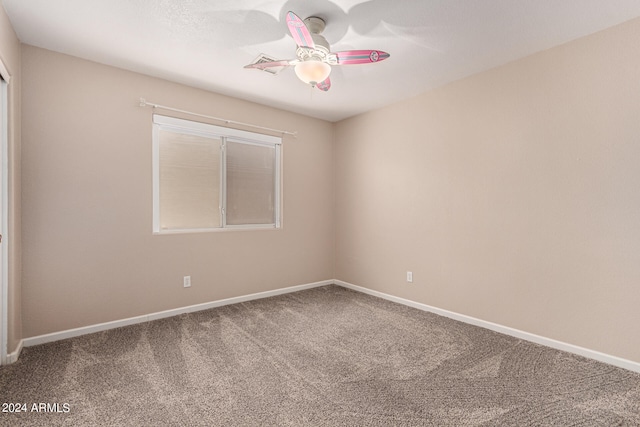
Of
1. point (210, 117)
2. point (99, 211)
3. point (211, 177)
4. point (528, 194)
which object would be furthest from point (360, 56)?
point (99, 211)

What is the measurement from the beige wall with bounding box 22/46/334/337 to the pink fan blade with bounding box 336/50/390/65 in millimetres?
2042

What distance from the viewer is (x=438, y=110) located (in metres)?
3.41

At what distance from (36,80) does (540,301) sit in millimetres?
4732

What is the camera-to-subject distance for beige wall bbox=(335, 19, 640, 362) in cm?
227

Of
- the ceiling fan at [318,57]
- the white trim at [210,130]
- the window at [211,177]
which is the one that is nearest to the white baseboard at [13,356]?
the window at [211,177]

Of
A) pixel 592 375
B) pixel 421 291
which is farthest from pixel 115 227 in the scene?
pixel 592 375

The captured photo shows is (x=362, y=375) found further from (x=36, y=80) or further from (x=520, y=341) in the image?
(x=36, y=80)

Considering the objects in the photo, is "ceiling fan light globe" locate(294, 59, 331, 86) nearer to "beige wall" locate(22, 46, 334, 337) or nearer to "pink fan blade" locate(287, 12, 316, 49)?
"pink fan blade" locate(287, 12, 316, 49)

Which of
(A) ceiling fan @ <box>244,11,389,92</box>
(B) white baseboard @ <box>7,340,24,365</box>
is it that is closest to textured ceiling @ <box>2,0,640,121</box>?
(A) ceiling fan @ <box>244,11,389,92</box>

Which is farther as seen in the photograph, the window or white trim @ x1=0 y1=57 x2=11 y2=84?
the window

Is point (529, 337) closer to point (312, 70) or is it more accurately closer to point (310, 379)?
point (310, 379)

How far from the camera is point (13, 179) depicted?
2.30 metres

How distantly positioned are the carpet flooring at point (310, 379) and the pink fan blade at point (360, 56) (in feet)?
7.22

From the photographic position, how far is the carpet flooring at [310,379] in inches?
68.1
